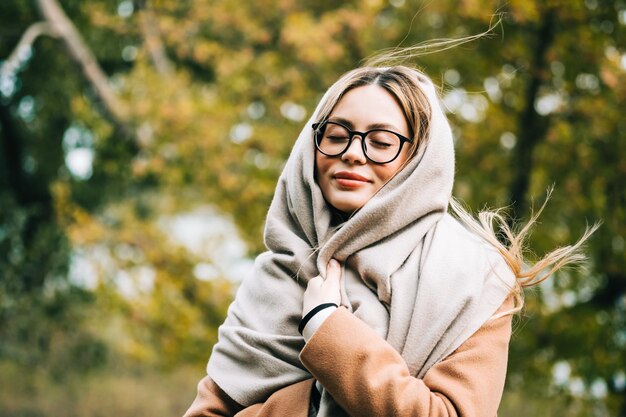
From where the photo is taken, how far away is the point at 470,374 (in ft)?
5.44

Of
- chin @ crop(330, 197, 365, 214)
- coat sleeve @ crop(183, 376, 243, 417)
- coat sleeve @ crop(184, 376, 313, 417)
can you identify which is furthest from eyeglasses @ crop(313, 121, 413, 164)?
coat sleeve @ crop(183, 376, 243, 417)

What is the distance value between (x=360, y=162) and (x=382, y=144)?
0.07m

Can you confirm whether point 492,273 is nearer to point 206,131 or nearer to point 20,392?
point 206,131

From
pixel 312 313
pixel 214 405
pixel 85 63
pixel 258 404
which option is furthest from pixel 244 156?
pixel 312 313

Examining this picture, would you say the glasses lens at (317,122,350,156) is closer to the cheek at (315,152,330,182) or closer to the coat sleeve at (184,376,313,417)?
the cheek at (315,152,330,182)

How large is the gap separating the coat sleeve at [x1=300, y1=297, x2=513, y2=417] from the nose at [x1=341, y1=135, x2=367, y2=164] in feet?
1.20

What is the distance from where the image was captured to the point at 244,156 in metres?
7.51

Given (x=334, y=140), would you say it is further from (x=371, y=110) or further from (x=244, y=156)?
(x=244, y=156)

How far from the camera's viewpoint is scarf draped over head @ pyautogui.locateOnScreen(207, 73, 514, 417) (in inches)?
68.0

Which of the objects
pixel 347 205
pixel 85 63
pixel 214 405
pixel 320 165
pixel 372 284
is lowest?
pixel 214 405

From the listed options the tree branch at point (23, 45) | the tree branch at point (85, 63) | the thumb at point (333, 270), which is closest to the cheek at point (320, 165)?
the thumb at point (333, 270)

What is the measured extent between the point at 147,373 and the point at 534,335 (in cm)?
665

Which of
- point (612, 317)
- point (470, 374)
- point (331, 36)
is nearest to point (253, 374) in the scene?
point (470, 374)

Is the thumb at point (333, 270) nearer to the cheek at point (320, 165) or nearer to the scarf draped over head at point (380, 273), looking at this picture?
the scarf draped over head at point (380, 273)
